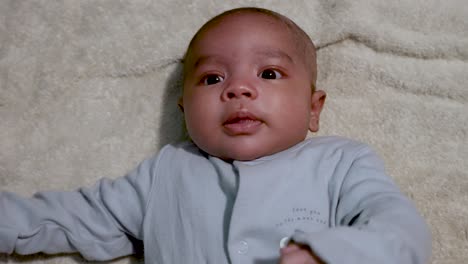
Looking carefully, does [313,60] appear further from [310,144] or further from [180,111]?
[180,111]

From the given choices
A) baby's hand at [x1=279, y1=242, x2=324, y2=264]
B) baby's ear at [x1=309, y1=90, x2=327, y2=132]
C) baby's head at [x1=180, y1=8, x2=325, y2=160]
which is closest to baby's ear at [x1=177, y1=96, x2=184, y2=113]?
baby's head at [x1=180, y1=8, x2=325, y2=160]

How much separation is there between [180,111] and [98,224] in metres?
0.39

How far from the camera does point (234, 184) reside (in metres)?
1.28

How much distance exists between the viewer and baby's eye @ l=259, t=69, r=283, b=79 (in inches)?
53.4

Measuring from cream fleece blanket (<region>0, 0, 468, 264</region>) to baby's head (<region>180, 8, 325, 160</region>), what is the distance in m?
0.19

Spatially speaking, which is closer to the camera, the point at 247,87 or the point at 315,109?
the point at 247,87

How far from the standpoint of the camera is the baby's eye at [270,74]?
1357 millimetres

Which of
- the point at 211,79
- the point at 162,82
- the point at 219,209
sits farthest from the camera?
the point at 162,82

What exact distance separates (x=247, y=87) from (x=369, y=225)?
1.35 feet

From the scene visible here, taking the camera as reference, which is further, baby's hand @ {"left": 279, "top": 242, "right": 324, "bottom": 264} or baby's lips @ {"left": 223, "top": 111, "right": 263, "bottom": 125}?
baby's lips @ {"left": 223, "top": 111, "right": 263, "bottom": 125}

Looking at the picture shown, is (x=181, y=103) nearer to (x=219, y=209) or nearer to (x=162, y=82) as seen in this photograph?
(x=162, y=82)

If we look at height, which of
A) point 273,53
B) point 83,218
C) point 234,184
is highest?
point 273,53

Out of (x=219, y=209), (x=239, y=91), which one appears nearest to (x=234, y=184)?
(x=219, y=209)

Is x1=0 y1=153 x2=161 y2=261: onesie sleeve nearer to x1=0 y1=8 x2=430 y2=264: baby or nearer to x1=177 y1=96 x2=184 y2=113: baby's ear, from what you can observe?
x1=0 y1=8 x2=430 y2=264: baby
